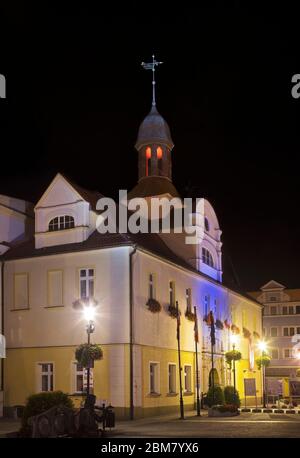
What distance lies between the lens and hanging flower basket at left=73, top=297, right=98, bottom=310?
1348 inches

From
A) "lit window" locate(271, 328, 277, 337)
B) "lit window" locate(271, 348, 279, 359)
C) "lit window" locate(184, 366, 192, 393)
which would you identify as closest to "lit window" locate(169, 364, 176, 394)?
"lit window" locate(184, 366, 192, 393)

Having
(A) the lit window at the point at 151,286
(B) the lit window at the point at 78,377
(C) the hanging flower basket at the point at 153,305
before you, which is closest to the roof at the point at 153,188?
(A) the lit window at the point at 151,286

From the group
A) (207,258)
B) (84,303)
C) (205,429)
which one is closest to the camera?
(205,429)

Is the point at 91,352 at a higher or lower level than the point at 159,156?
lower

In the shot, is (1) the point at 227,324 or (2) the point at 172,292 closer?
(2) the point at 172,292

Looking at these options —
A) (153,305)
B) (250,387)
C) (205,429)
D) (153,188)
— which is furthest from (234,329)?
(205,429)

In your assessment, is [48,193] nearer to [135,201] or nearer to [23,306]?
[23,306]

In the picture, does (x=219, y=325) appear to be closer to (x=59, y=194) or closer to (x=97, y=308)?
(x=97, y=308)

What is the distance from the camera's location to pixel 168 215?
43.8 m

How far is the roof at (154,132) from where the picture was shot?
4841 cm

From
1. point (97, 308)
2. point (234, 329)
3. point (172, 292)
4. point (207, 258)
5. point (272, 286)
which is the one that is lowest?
point (234, 329)

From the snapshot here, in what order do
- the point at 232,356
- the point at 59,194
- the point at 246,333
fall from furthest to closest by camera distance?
1. the point at 246,333
2. the point at 232,356
3. the point at 59,194

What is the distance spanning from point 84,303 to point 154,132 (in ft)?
57.6

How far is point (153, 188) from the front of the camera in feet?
154
